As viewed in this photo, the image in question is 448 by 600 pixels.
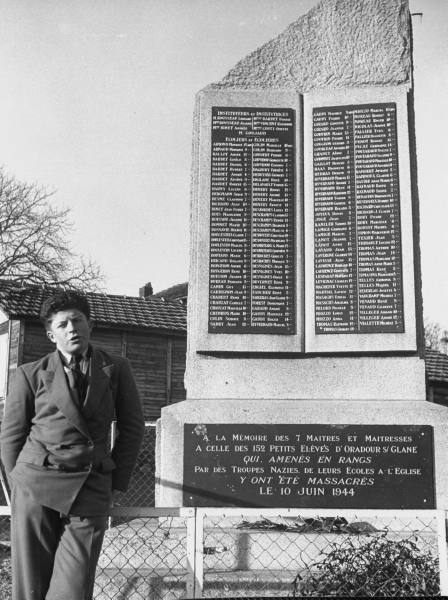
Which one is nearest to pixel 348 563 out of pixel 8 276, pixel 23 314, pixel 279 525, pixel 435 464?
pixel 279 525

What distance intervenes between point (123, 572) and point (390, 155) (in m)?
4.04

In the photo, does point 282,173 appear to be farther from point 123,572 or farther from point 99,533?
point 99,533

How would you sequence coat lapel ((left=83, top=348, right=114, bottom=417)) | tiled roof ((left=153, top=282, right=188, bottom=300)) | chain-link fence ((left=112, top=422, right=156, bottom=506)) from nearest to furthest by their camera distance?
coat lapel ((left=83, top=348, right=114, bottom=417)) → chain-link fence ((left=112, top=422, right=156, bottom=506)) → tiled roof ((left=153, top=282, right=188, bottom=300))

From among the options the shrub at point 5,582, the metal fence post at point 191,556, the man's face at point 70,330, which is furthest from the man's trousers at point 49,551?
the shrub at point 5,582

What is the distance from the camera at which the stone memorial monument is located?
219 inches

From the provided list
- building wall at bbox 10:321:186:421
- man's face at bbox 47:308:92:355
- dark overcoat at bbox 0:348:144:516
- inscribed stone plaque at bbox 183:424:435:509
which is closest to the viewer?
dark overcoat at bbox 0:348:144:516

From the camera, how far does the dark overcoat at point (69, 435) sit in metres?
3.19

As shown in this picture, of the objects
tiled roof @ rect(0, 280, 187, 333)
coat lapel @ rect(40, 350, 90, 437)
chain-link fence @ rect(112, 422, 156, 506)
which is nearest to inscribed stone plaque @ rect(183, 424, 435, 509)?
coat lapel @ rect(40, 350, 90, 437)

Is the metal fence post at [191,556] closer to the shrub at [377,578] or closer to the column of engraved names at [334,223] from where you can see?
the shrub at [377,578]

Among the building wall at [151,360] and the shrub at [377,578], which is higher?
the building wall at [151,360]

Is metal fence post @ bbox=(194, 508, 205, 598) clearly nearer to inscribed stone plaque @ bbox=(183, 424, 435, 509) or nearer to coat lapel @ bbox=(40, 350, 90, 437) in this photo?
coat lapel @ bbox=(40, 350, 90, 437)

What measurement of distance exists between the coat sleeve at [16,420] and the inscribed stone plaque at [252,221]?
9.13ft

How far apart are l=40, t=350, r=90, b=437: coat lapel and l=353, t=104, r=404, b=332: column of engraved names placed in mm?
3232

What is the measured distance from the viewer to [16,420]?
339 centimetres
